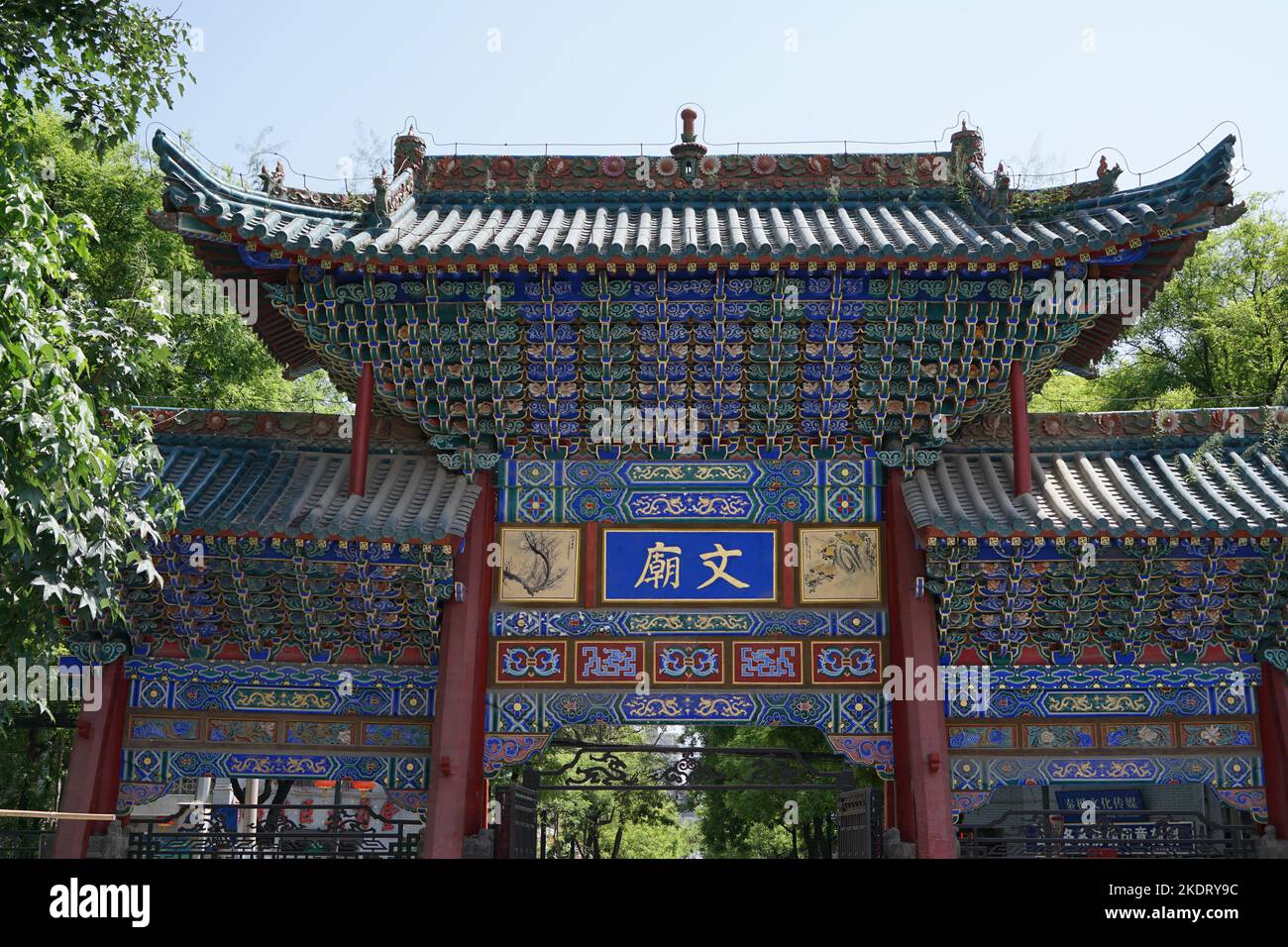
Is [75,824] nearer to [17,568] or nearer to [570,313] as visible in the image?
[17,568]

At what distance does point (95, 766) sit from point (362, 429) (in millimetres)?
3378

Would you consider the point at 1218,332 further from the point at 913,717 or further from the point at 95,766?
Result: the point at 95,766

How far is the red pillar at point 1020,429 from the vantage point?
10.5 metres

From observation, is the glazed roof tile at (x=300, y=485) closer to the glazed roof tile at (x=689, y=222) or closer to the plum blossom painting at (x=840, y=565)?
the glazed roof tile at (x=689, y=222)

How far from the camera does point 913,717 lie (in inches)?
393

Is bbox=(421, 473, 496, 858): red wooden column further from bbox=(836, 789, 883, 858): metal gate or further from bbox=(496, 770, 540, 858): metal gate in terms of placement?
bbox=(836, 789, 883, 858): metal gate

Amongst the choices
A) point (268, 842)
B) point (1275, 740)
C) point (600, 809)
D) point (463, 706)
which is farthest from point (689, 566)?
point (600, 809)

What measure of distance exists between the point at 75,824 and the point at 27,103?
543cm

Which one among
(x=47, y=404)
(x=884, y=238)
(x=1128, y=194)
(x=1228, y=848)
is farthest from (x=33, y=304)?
(x=1228, y=848)

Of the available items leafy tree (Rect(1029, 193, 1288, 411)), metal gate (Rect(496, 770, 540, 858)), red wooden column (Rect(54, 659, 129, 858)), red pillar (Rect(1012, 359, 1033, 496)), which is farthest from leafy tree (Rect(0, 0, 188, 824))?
leafy tree (Rect(1029, 193, 1288, 411))

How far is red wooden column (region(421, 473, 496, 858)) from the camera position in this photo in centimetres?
972

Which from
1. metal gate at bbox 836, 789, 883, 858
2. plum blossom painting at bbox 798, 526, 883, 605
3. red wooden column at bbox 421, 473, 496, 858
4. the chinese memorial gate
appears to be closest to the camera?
red wooden column at bbox 421, 473, 496, 858

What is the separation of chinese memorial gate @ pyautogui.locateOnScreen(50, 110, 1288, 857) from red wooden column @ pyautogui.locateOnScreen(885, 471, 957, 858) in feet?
0.08

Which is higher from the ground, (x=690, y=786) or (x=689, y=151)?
(x=689, y=151)
